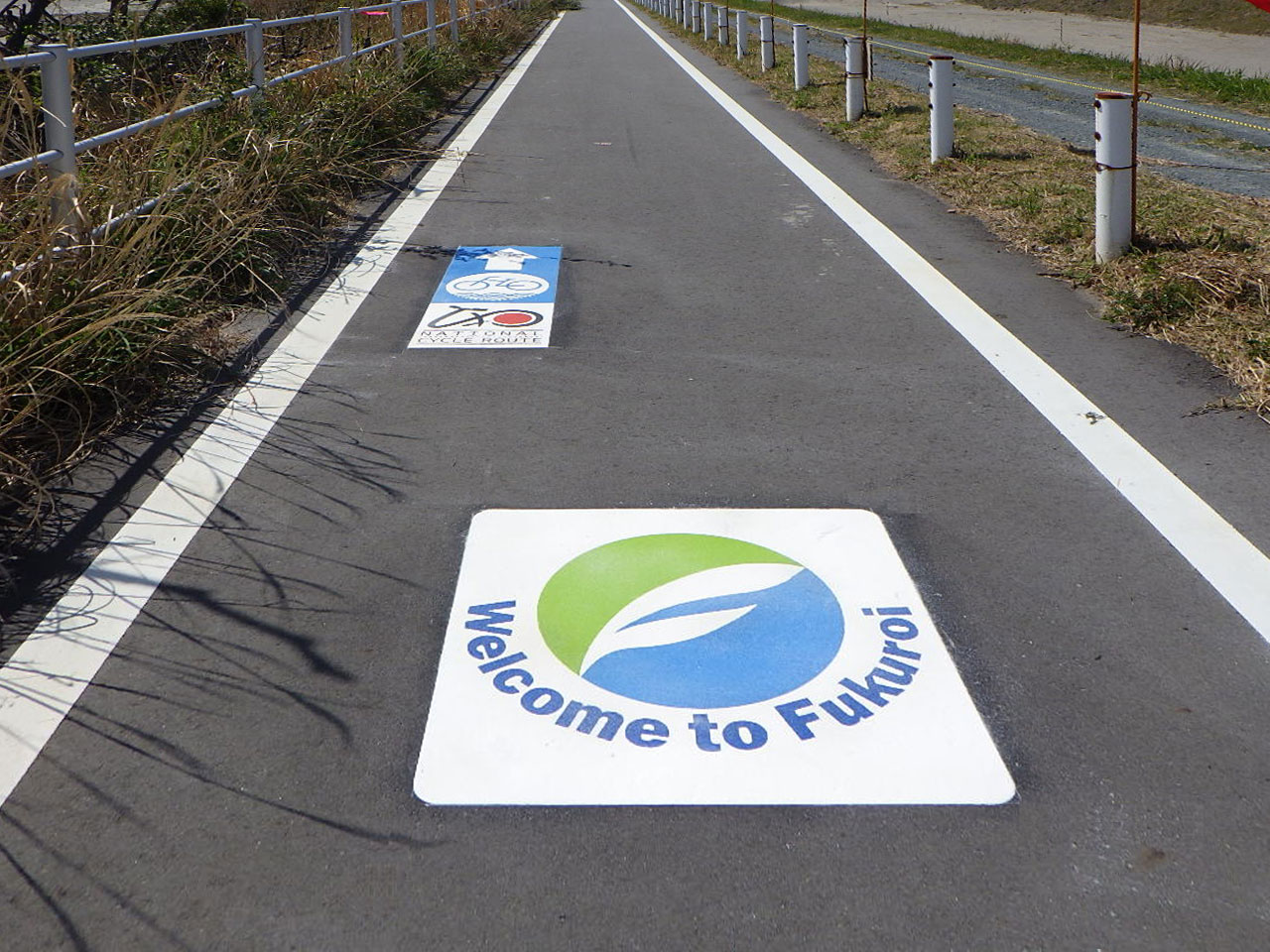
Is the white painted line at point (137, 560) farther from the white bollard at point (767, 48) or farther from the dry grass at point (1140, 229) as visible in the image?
the white bollard at point (767, 48)

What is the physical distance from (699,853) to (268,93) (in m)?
9.12

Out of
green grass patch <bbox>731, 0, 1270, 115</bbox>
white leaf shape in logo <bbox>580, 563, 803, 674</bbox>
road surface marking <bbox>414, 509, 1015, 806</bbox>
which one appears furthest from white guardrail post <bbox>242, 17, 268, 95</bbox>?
green grass patch <bbox>731, 0, 1270, 115</bbox>

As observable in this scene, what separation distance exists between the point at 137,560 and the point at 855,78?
12.0 metres

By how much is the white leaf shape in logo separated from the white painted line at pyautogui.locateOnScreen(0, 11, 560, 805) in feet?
4.23

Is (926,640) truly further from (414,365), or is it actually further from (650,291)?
(650,291)

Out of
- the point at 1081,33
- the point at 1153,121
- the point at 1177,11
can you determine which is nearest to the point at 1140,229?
the point at 1153,121

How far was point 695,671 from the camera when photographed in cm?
343

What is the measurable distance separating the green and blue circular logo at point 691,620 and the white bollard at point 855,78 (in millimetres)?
11268

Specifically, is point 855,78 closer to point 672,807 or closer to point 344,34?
point 344,34

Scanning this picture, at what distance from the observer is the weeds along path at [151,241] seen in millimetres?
4984

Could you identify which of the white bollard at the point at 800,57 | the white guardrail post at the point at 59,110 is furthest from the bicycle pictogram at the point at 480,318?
the white bollard at the point at 800,57

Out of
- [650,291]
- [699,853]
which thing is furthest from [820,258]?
[699,853]

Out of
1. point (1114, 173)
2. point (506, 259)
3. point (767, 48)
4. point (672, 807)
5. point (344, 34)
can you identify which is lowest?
point (672, 807)

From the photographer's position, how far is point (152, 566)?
401 centimetres
